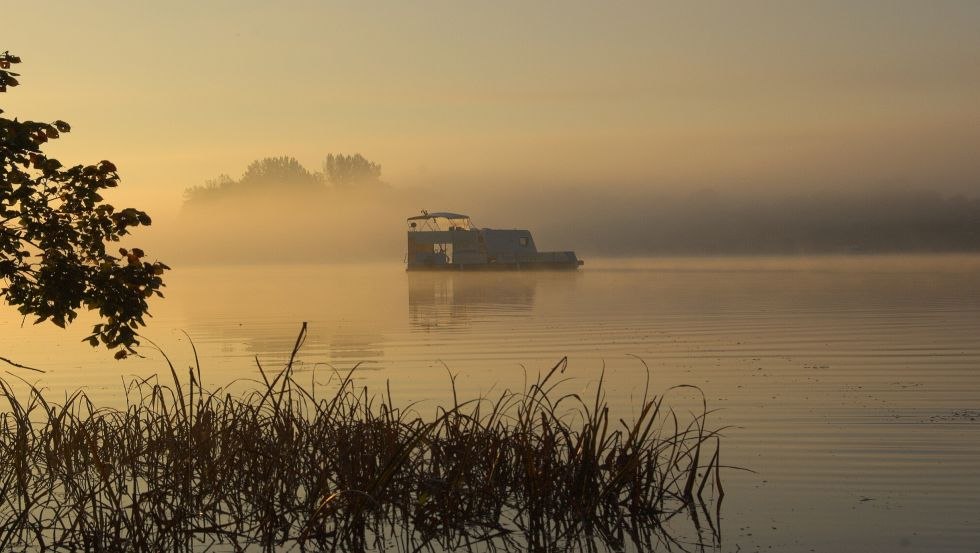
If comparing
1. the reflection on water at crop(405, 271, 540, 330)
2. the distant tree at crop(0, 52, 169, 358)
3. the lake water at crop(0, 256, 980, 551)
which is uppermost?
the distant tree at crop(0, 52, 169, 358)

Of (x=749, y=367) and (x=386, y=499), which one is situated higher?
(x=386, y=499)

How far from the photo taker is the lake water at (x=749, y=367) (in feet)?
28.3

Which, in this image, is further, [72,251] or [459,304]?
[459,304]

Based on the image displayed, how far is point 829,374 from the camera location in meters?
17.8

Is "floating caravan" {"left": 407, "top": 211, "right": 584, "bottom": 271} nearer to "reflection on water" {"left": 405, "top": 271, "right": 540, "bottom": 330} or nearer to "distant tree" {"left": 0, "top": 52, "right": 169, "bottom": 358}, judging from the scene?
"reflection on water" {"left": 405, "top": 271, "right": 540, "bottom": 330}

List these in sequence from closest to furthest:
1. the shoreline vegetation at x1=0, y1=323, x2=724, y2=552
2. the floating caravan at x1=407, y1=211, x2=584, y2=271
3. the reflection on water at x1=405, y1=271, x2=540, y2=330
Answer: the shoreline vegetation at x1=0, y1=323, x2=724, y2=552
the reflection on water at x1=405, y1=271, x2=540, y2=330
the floating caravan at x1=407, y1=211, x2=584, y2=271

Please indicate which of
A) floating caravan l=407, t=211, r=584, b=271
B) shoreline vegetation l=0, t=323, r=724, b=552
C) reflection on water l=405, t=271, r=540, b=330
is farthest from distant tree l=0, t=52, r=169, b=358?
floating caravan l=407, t=211, r=584, b=271

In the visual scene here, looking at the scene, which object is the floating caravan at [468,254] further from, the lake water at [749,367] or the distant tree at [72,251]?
the distant tree at [72,251]

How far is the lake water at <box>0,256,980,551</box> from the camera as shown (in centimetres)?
863

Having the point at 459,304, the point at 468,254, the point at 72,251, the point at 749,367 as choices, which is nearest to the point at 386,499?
the point at 72,251

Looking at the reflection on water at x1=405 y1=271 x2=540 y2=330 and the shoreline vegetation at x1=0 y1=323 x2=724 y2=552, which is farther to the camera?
the reflection on water at x1=405 y1=271 x2=540 y2=330

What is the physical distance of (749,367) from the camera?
61.7 feet

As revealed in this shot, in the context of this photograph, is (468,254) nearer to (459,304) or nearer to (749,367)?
(459,304)

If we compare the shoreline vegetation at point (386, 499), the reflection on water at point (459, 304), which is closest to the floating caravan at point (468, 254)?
the reflection on water at point (459, 304)
